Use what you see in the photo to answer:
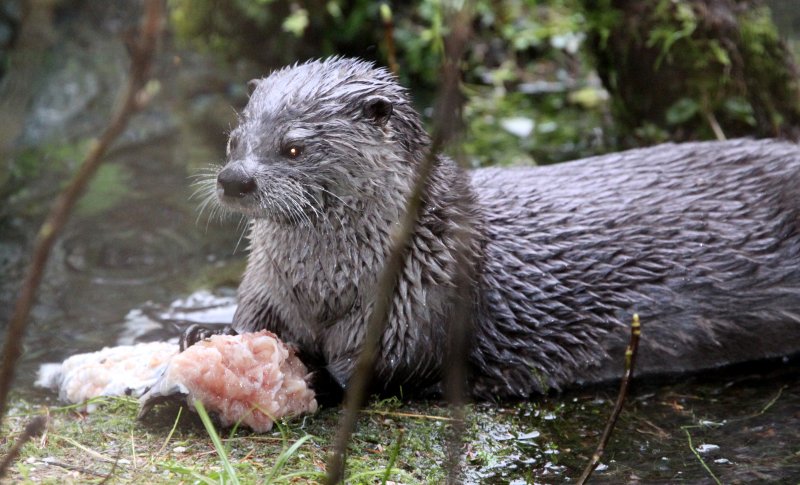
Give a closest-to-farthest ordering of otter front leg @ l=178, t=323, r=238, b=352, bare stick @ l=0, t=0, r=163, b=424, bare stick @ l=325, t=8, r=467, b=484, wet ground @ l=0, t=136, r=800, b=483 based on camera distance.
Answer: bare stick @ l=0, t=0, r=163, b=424, bare stick @ l=325, t=8, r=467, b=484, wet ground @ l=0, t=136, r=800, b=483, otter front leg @ l=178, t=323, r=238, b=352

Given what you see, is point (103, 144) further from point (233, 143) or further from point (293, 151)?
point (233, 143)

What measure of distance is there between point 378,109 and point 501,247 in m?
0.73

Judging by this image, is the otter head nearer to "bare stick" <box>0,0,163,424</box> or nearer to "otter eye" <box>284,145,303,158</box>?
"otter eye" <box>284,145,303,158</box>

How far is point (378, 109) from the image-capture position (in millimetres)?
3537

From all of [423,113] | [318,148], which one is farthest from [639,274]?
[423,113]

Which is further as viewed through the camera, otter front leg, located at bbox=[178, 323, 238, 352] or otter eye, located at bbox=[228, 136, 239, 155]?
otter front leg, located at bbox=[178, 323, 238, 352]

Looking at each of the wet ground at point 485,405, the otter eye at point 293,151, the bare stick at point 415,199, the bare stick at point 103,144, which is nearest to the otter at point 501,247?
the otter eye at point 293,151

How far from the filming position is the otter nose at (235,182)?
338cm

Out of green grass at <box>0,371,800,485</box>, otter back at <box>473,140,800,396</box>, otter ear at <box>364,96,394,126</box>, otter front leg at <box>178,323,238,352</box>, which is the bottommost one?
green grass at <box>0,371,800,485</box>

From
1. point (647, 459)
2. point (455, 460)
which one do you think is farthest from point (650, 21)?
point (455, 460)

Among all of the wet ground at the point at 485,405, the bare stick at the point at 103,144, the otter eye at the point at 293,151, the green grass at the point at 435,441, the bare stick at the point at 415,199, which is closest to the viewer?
the bare stick at the point at 103,144

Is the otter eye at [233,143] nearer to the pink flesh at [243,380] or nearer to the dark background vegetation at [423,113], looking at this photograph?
the dark background vegetation at [423,113]

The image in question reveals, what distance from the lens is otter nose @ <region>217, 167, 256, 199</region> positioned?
11.1 feet

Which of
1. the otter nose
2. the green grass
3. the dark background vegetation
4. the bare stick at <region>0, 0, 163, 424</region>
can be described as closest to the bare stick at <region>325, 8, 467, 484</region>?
the bare stick at <region>0, 0, 163, 424</region>
